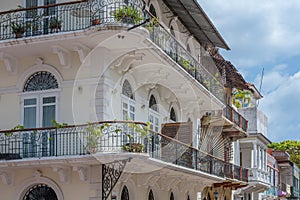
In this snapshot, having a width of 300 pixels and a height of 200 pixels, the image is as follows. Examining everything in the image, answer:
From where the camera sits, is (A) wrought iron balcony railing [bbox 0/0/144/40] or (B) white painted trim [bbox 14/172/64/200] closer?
(A) wrought iron balcony railing [bbox 0/0/144/40]

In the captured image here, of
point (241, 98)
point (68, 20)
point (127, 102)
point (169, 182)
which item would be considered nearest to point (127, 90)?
point (127, 102)

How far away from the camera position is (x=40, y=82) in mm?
21453

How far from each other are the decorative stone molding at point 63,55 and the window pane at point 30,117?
5.74 ft

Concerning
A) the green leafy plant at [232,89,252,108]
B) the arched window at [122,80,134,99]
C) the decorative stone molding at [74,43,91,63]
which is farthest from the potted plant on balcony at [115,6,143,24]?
the green leafy plant at [232,89,252,108]

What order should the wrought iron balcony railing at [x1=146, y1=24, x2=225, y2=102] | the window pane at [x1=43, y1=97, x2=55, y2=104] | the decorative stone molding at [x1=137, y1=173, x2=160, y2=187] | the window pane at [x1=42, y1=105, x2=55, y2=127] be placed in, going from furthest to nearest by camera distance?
the decorative stone molding at [x1=137, y1=173, x2=160, y2=187] → the wrought iron balcony railing at [x1=146, y1=24, x2=225, y2=102] → the window pane at [x1=43, y1=97, x2=55, y2=104] → the window pane at [x1=42, y1=105, x2=55, y2=127]

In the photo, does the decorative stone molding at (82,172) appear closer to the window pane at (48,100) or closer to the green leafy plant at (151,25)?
the window pane at (48,100)

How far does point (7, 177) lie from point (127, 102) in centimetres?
446

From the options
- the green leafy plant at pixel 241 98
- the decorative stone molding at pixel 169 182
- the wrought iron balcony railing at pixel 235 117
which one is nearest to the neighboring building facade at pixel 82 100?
the decorative stone molding at pixel 169 182

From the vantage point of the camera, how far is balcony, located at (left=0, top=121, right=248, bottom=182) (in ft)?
63.7

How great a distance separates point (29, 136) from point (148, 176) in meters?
4.57

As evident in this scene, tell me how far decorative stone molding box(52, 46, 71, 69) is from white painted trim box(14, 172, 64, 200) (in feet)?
11.6

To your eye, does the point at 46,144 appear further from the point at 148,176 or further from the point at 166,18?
the point at 166,18

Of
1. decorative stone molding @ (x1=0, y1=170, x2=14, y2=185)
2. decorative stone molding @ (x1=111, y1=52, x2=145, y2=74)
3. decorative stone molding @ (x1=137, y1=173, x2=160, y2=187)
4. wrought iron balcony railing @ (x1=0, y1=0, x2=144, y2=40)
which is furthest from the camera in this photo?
decorative stone molding @ (x1=137, y1=173, x2=160, y2=187)

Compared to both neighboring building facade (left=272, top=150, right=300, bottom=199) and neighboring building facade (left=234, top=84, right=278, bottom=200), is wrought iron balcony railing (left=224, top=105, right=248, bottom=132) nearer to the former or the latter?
neighboring building facade (left=234, top=84, right=278, bottom=200)
